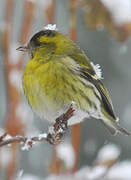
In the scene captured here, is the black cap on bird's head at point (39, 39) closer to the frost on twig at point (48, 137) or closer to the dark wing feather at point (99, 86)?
the dark wing feather at point (99, 86)

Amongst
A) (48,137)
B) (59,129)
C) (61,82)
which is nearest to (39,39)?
(61,82)

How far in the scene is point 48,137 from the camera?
6.96ft

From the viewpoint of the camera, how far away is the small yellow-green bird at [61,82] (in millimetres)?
2861

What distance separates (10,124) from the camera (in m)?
2.81

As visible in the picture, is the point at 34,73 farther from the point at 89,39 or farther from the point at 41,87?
the point at 89,39

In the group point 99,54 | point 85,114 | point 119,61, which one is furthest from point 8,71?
point 119,61

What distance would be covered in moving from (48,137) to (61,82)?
813 millimetres

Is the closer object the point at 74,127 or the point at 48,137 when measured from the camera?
the point at 48,137

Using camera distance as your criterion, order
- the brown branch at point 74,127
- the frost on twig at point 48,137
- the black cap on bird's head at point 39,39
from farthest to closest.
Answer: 1. the black cap on bird's head at point 39,39
2. the brown branch at point 74,127
3. the frost on twig at point 48,137

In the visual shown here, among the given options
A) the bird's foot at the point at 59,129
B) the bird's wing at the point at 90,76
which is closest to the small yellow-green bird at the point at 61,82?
the bird's wing at the point at 90,76

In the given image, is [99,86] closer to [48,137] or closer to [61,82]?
[61,82]

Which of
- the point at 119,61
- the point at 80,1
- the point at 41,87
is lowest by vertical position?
the point at 119,61

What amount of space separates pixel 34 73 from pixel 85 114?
15.8 inches

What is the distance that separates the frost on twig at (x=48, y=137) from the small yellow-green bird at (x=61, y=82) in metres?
0.51
